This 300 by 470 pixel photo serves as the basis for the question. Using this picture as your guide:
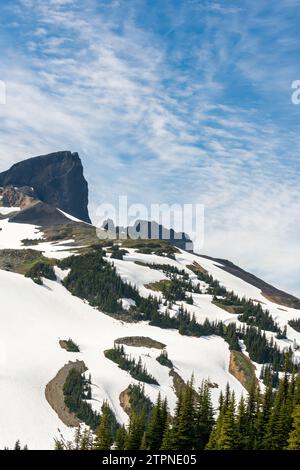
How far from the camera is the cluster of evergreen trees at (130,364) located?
131750 millimetres

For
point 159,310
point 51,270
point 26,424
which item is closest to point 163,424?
point 26,424

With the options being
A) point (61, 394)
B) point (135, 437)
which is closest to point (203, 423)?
point (135, 437)

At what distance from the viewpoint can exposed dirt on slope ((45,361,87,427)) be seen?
109 meters

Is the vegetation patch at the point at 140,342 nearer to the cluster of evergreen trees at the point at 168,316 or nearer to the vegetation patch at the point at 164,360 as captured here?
the vegetation patch at the point at 164,360

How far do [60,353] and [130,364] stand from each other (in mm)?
17053

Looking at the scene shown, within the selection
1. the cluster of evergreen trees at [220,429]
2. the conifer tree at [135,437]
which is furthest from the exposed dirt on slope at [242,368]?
the conifer tree at [135,437]

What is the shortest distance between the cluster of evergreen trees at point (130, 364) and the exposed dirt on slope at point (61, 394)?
1017 cm

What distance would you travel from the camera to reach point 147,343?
154750 millimetres

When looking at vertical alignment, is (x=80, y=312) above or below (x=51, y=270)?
below

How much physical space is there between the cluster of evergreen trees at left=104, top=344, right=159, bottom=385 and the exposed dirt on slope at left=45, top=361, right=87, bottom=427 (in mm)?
10167
